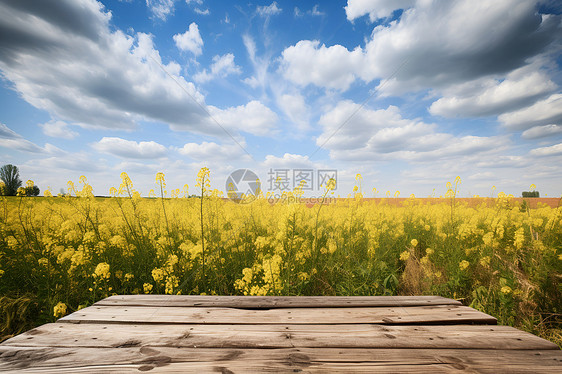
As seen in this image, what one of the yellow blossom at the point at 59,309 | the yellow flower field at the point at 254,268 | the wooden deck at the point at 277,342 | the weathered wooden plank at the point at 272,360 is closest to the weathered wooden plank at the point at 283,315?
the wooden deck at the point at 277,342

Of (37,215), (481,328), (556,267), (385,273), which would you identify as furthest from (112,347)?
(37,215)

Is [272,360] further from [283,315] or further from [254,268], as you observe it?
[254,268]

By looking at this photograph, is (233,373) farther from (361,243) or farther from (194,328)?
(361,243)

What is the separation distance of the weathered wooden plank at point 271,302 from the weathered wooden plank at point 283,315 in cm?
6

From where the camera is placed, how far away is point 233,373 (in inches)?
40.4

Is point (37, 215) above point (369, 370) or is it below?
above

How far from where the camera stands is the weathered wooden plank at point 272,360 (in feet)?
3.54

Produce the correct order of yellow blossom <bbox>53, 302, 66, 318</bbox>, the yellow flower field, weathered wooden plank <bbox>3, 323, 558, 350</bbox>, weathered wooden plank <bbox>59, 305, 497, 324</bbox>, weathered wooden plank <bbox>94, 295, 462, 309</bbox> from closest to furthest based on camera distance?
weathered wooden plank <bbox>3, 323, 558, 350</bbox> → weathered wooden plank <bbox>59, 305, 497, 324</bbox> → weathered wooden plank <bbox>94, 295, 462, 309</bbox> → yellow blossom <bbox>53, 302, 66, 318</bbox> → the yellow flower field

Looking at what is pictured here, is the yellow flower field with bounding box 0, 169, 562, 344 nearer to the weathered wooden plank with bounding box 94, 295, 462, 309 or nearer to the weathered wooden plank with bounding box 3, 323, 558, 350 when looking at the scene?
the weathered wooden plank with bounding box 94, 295, 462, 309

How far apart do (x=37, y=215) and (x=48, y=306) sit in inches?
153

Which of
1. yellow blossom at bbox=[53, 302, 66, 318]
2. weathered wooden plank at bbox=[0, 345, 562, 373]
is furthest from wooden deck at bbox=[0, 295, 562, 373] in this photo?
yellow blossom at bbox=[53, 302, 66, 318]

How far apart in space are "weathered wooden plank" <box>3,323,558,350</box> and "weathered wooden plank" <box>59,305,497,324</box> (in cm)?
7

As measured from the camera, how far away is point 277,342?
1.28 m

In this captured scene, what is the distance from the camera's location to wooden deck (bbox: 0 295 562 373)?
1.11 metres
